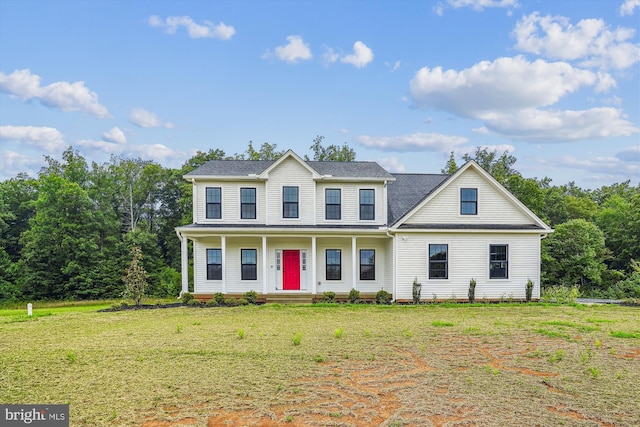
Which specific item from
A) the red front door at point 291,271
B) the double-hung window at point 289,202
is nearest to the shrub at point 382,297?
the red front door at point 291,271

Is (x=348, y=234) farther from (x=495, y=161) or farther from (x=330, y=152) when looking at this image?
(x=495, y=161)

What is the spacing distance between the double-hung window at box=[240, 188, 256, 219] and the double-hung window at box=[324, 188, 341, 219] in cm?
331

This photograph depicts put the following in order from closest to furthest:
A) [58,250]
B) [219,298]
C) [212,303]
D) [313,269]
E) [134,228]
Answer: [212,303] → [219,298] → [313,269] → [58,250] → [134,228]

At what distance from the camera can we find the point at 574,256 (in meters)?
25.7

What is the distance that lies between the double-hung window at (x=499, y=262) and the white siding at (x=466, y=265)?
156 mm

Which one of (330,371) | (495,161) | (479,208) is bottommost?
(330,371)

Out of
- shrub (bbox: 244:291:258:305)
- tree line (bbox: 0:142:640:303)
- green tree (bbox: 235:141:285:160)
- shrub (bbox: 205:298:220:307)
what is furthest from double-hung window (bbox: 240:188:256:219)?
green tree (bbox: 235:141:285:160)

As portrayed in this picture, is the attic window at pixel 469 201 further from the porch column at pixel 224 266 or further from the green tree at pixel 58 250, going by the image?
the green tree at pixel 58 250

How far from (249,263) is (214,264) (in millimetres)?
1589

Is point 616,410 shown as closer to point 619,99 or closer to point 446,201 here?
point 446,201

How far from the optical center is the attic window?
60.1ft

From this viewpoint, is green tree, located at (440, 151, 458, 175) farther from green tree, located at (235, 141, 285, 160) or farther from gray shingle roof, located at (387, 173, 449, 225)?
gray shingle roof, located at (387, 173, 449, 225)

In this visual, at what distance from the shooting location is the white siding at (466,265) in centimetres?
1786

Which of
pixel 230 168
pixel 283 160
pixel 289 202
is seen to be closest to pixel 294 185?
pixel 289 202
